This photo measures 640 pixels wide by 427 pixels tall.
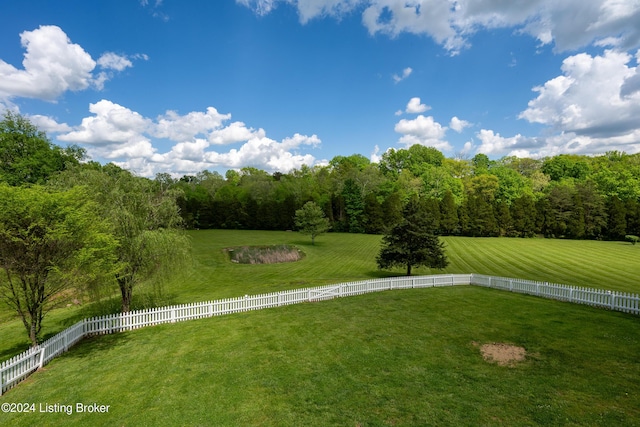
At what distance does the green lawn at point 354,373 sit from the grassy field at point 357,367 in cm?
4

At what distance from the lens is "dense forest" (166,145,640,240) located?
55.5 m

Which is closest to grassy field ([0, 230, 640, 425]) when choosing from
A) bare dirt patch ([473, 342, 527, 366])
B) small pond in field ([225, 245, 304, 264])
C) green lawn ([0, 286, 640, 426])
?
green lawn ([0, 286, 640, 426])

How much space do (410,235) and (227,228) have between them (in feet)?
173

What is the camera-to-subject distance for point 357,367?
31.1ft

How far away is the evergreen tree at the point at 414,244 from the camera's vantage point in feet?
78.7

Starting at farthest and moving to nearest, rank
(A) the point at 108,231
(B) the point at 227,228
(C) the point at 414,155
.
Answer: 1. (C) the point at 414,155
2. (B) the point at 227,228
3. (A) the point at 108,231

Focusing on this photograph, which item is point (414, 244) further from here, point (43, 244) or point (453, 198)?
point (453, 198)

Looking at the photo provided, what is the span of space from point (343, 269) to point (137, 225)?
68.0 ft

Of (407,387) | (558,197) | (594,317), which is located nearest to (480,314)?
(594,317)

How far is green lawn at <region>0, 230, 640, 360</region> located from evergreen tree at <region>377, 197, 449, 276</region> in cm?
349

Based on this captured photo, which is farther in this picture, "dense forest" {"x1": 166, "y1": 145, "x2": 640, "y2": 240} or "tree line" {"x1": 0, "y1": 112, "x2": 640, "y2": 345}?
"dense forest" {"x1": 166, "y1": 145, "x2": 640, "y2": 240}

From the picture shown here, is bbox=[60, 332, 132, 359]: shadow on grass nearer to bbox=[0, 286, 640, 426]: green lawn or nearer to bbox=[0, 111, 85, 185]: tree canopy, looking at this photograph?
bbox=[0, 286, 640, 426]: green lawn

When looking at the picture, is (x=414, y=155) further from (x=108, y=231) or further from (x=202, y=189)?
(x=108, y=231)

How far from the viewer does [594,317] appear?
1353 centimetres
